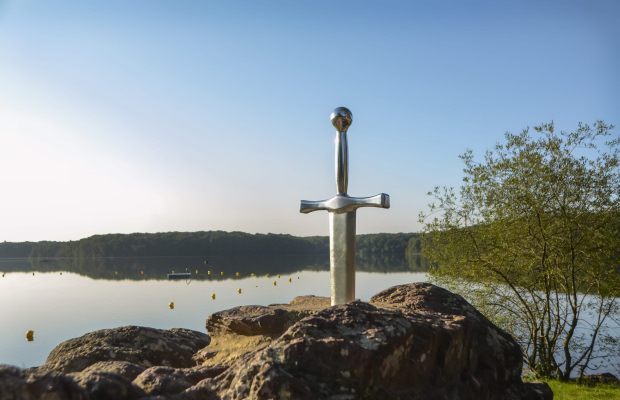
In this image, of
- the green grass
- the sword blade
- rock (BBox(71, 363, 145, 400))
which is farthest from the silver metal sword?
the green grass

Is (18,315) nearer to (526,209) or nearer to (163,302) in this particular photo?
(163,302)

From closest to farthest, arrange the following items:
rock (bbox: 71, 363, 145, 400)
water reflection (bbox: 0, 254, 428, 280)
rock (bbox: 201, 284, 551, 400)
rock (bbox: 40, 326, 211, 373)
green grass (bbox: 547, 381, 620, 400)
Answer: rock (bbox: 71, 363, 145, 400), rock (bbox: 201, 284, 551, 400), rock (bbox: 40, 326, 211, 373), green grass (bbox: 547, 381, 620, 400), water reflection (bbox: 0, 254, 428, 280)

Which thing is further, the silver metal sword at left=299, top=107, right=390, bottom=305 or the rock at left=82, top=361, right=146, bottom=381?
the silver metal sword at left=299, top=107, right=390, bottom=305

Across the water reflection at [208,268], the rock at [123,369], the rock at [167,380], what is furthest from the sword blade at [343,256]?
the water reflection at [208,268]

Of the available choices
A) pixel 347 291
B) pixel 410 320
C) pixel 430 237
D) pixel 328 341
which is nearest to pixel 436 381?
pixel 410 320

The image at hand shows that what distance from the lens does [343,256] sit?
380 centimetres

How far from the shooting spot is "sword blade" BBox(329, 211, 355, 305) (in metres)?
3.82

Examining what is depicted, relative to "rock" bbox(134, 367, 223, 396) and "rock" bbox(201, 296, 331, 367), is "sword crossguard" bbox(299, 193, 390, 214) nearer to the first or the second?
"rock" bbox(201, 296, 331, 367)

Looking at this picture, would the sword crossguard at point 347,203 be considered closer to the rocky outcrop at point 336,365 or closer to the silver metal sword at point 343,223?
the silver metal sword at point 343,223

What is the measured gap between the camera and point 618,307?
480 inches

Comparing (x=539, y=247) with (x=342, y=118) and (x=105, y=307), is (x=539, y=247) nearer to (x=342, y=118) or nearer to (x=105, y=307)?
(x=342, y=118)

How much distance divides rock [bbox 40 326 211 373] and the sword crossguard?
1.96 metres

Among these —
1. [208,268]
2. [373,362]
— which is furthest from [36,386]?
[208,268]

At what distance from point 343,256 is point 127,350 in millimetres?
2234
